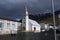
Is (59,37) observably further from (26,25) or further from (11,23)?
(11,23)

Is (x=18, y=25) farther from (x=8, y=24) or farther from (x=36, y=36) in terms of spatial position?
(x=36, y=36)

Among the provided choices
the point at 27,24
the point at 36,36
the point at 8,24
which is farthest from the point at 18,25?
the point at 36,36

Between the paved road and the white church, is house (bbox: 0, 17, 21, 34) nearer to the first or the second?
the white church

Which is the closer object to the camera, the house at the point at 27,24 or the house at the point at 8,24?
the house at the point at 27,24

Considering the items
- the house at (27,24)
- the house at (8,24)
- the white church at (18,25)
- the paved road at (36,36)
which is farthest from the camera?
the house at (8,24)

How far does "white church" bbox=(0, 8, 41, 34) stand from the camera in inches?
631

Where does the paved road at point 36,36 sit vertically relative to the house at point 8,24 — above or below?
below

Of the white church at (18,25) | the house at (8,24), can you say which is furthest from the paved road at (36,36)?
the house at (8,24)

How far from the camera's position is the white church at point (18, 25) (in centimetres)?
1602

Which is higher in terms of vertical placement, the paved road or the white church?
the white church

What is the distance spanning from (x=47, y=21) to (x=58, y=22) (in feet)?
4.35

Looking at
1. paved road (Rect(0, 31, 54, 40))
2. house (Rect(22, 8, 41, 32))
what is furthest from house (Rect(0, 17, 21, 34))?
paved road (Rect(0, 31, 54, 40))

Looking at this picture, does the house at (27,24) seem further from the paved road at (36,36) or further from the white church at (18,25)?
the paved road at (36,36)

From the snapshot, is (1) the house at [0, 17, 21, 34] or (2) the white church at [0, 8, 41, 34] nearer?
(2) the white church at [0, 8, 41, 34]
